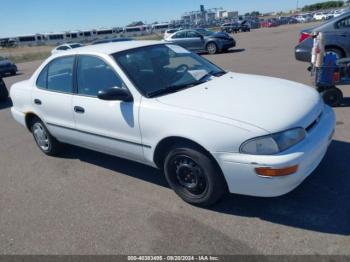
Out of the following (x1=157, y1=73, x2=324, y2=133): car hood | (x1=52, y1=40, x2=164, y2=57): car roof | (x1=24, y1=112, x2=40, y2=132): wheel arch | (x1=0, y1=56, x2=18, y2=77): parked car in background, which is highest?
(x1=52, y1=40, x2=164, y2=57): car roof

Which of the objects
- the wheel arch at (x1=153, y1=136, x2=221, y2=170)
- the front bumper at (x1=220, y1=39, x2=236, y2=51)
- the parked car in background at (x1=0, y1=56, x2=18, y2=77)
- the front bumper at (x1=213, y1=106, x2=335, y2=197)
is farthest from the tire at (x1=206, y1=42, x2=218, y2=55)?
the front bumper at (x1=213, y1=106, x2=335, y2=197)

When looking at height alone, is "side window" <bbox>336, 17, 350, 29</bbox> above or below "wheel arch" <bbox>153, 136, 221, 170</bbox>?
above

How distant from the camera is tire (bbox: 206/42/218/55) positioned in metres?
20.4

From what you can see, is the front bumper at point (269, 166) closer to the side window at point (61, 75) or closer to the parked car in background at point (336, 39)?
the side window at point (61, 75)

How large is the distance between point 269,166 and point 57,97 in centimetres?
301

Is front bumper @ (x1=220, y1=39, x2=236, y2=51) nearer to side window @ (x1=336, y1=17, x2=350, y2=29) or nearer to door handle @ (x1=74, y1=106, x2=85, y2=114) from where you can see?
side window @ (x1=336, y1=17, x2=350, y2=29)

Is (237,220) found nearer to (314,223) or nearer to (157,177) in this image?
(314,223)

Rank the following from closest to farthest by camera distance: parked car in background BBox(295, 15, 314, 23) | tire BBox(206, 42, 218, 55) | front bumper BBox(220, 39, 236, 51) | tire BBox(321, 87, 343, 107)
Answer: tire BBox(321, 87, 343, 107) → front bumper BBox(220, 39, 236, 51) → tire BBox(206, 42, 218, 55) → parked car in background BBox(295, 15, 314, 23)

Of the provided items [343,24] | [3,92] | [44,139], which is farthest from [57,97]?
[343,24]

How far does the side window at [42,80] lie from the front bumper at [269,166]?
9.99ft

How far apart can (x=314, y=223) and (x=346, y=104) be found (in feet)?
13.0

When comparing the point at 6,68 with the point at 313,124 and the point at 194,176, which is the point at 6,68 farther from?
the point at 313,124

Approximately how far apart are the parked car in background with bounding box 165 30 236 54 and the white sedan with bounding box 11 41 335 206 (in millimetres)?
16319

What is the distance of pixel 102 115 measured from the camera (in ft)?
13.0
